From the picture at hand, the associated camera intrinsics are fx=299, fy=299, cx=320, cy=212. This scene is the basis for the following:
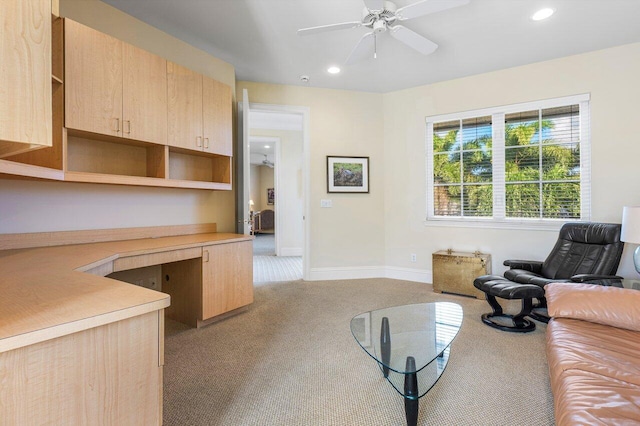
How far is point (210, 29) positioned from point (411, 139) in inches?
109

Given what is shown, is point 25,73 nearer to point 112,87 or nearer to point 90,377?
point 90,377

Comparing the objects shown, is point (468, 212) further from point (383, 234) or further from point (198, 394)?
point (198, 394)

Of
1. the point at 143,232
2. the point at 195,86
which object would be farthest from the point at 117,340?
the point at 195,86

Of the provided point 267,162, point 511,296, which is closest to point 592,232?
point 511,296

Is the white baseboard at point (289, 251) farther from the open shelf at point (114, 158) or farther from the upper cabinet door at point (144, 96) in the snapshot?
the upper cabinet door at point (144, 96)

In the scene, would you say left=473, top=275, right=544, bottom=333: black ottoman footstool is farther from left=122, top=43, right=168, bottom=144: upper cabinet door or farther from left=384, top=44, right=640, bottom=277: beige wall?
left=122, top=43, right=168, bottom=144: upper cabinet door

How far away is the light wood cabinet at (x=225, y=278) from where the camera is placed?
8.46ft

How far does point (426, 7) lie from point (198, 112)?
6.74ft

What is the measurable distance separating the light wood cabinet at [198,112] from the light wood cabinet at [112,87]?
0.09 m

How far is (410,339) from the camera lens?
1.76 meters

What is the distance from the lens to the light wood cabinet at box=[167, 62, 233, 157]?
8.55 feet

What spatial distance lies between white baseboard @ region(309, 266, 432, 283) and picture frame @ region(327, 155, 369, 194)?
1.12 m

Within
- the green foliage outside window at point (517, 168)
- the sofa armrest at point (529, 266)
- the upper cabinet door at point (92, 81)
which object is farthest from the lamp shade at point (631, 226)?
the upper cabinet door at point (92, 81)

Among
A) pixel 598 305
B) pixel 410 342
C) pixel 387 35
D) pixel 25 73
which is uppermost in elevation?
pixel 387 35
